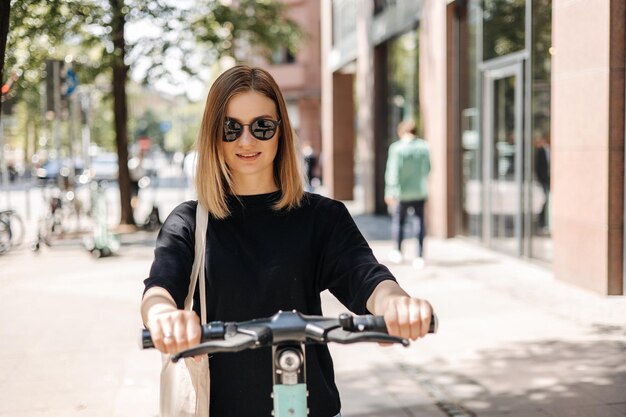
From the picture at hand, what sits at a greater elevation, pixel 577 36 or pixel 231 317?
pixel 577 36

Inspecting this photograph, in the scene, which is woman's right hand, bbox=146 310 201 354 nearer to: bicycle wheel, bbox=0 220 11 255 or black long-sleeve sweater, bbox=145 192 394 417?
black long-sleeve sweater, bbox=145 192 394 417

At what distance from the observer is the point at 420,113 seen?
51.0ft

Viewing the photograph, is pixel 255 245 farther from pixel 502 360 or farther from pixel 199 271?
pixel 502 360

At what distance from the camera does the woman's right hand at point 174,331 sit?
5.73 ft

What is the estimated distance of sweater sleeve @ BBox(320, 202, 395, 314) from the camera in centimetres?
220

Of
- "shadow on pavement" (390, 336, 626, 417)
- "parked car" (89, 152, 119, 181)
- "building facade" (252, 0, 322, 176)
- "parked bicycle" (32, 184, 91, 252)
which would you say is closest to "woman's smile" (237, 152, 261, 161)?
"shadow on pavement" (390, 336, 626, 417)

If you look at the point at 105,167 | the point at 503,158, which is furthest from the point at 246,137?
the point at 105,167

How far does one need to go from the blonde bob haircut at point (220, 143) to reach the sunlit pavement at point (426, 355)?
9.37 ft

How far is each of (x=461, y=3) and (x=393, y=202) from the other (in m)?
4.27

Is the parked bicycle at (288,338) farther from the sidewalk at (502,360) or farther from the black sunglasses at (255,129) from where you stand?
the sidewalk at (502,360)

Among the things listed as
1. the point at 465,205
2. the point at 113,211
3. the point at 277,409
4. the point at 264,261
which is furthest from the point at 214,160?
the point at 113,211

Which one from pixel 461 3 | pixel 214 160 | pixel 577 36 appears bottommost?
pixel 214 160

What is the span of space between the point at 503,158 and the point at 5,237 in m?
7.44

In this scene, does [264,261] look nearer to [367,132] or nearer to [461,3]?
[461,3]
